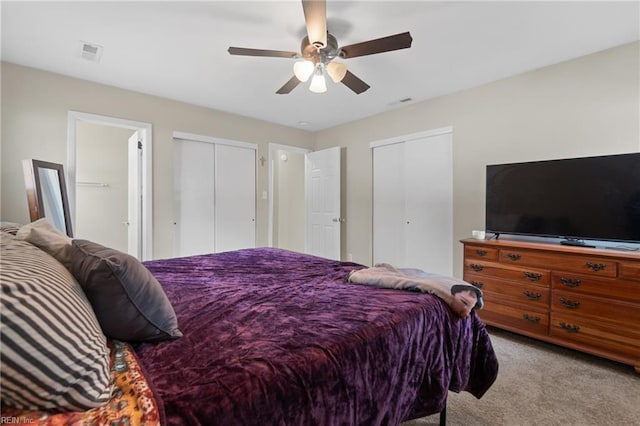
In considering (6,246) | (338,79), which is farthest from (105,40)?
(6,246)

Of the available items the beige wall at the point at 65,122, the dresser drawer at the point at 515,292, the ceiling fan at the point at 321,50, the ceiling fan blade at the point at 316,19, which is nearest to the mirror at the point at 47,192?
the beige wall at the point at 65,122

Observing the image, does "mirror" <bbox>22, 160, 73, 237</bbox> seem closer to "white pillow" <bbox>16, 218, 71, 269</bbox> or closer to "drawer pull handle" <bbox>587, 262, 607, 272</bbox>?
"white pillow" <bbox>16, 218, 71, 269</bbox>

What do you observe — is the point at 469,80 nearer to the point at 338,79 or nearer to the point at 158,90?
the point at 338,79

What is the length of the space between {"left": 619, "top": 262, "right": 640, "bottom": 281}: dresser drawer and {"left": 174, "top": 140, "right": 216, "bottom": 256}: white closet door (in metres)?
4.30

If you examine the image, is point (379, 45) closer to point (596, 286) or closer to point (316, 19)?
point (316, 19)

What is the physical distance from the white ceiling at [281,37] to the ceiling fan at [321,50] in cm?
23

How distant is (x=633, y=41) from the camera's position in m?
2.37

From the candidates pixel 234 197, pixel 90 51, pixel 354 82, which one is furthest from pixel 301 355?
pixel 234 197

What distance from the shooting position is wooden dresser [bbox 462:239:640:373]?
200 centimetres

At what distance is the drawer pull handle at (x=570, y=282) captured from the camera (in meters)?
2.20

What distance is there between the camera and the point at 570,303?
223cm

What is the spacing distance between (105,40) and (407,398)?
10.8ft

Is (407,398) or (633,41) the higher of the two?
(633,41)

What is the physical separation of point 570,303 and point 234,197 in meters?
4.03
